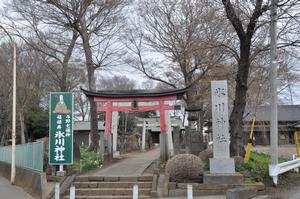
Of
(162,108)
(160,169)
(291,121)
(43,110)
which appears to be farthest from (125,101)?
(291,121)

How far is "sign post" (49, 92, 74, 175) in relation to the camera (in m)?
16.3

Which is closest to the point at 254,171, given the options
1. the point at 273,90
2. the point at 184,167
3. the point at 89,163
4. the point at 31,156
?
the point at 184,167

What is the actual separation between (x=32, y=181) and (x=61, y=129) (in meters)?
→ 2.34

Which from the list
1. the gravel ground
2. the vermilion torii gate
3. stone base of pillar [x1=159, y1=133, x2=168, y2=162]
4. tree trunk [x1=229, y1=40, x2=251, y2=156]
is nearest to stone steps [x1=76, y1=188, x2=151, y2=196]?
the gravel ground

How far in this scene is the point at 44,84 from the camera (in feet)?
158

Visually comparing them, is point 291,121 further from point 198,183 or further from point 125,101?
point 198,183

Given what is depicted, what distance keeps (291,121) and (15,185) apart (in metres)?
64.2

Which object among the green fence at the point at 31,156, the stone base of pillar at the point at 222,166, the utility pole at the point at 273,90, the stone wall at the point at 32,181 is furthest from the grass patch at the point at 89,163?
the utility pole at the point at 273,90

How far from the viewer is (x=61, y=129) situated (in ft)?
54.2

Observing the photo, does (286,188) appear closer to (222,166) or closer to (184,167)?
(222,166)

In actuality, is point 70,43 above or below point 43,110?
above

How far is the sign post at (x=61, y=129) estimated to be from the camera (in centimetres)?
1634

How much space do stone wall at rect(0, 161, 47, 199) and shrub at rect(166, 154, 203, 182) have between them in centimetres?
435

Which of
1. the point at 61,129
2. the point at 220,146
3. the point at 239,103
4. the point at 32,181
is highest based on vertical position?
the point at 239,103
